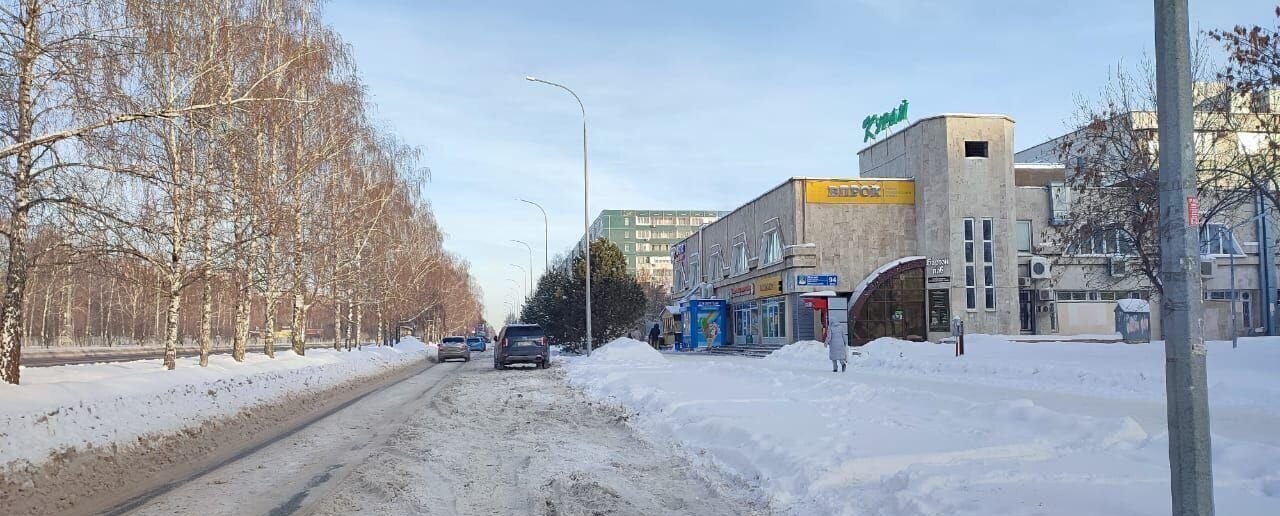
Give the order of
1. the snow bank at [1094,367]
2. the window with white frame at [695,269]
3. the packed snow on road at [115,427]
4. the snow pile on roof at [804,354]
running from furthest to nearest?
the window with white frame at [695,269] < the snow pile on roof at [804,354] < the snow bank at [1094,367] < the packed snow on road at [115,427]

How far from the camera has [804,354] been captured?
35.3 metres

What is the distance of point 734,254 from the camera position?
5959 cm

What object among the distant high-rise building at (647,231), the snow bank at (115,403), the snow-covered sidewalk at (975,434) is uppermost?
the distant high-rise building at (647,231)

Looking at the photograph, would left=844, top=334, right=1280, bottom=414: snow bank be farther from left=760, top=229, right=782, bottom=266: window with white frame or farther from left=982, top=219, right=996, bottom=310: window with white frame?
left=760, top=229, right=782, bottom=266: window with white frame

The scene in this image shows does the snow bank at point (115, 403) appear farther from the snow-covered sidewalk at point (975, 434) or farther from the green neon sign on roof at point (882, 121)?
the green neon sign on roof at point (882, 121)

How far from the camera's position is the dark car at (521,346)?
33688 millimetres

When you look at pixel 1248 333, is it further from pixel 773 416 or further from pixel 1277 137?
pixel 773 416

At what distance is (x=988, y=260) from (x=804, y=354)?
1676 centimetres

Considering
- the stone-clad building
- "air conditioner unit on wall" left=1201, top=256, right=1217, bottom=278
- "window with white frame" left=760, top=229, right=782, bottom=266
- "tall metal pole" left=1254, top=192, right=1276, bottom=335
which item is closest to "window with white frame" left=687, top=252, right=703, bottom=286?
"window with white frame" left=760, top=229, right=782, bottom=266

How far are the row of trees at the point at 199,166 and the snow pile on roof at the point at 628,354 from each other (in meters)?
10.8

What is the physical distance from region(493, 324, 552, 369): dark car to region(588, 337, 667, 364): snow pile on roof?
7.27ft

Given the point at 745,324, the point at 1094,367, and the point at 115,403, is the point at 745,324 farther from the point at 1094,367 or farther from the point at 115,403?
the point at 115,403

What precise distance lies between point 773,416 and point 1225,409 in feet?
25.6

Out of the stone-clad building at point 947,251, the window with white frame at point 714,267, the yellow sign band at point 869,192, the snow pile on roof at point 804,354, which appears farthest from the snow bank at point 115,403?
the window with white frame at point 714,267
